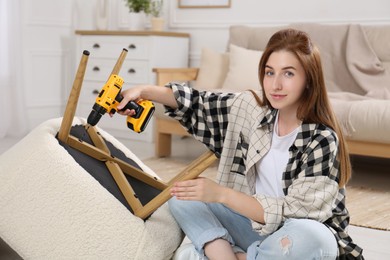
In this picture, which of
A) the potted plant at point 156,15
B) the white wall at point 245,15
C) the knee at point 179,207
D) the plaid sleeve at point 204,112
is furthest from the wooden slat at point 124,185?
the potted plant at point 156,15

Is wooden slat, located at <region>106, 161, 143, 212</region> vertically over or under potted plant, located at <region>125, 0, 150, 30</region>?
under

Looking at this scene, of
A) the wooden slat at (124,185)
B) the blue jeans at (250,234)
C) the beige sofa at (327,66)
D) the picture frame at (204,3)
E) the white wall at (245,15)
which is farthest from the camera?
the picture frame at (204,3)

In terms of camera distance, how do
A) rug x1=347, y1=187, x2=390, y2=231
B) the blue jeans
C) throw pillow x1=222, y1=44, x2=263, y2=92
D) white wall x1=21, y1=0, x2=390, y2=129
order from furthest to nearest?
white wall x1=21, y1=0, x2=390, y2=129
throw pillow x1=222, y1=44, x2=263, y2=92
rug x1=347, y1=187, x2=390, y2=231
the blue jeans

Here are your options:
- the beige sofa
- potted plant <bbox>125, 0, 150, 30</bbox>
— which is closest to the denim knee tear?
the beige sofa

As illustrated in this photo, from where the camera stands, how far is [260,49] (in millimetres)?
3889

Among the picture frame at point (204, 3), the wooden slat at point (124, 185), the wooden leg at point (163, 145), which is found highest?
the picture frame at point (204, 3)

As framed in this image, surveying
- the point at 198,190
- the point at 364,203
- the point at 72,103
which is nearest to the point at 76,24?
the point at 364,203

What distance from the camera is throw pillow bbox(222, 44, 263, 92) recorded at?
3654mm

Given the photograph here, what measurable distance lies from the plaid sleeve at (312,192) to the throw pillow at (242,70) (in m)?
2.25

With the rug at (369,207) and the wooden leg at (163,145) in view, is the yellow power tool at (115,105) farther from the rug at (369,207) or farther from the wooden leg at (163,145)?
the wooden leg at (163,145)

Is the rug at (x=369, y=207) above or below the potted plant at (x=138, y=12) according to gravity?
below

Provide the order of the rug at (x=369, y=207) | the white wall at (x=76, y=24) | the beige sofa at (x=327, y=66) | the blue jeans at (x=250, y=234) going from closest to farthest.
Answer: the blue jeans at (x=250, y=234)
the rug at (x=369, y=207)
the beige sofa at (x=327, y=66)
the white wall at (x=76, y=24)

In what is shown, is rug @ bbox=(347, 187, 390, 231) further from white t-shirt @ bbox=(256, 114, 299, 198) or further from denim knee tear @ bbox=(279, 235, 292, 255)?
denim knee tear @ bbox=(279, 235, 292, 255)

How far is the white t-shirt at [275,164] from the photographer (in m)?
1.49
